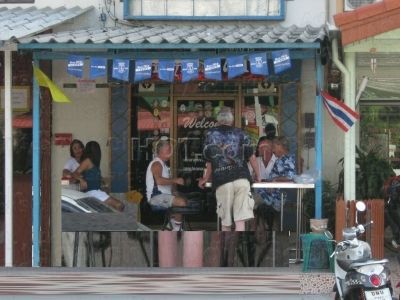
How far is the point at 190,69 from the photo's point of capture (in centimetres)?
950

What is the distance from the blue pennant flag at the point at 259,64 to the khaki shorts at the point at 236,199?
149cm

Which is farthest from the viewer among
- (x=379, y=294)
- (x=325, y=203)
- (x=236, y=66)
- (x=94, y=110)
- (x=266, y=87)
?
(x=94, y=110)

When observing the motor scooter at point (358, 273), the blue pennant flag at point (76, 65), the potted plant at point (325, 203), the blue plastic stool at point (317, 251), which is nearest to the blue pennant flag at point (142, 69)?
the blue pennant flag at point (76, 65)

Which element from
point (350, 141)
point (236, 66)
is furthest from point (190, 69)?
point (350, 141)

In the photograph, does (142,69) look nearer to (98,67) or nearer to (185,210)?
(98,67)

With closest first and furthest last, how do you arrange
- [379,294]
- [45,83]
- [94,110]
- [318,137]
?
[379,294] < [318,137] < [45,83] < [94,110]

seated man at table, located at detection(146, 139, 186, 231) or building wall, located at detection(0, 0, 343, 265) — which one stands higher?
building wall, located at detection(0, 0, 343, 265)

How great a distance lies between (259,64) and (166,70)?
1138 mm

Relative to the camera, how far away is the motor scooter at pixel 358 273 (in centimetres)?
683

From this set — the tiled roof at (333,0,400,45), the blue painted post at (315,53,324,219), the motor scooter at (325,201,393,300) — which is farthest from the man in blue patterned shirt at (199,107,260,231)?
the motor scooter at (325,201,393,300)

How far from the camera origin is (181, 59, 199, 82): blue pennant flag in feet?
31.2

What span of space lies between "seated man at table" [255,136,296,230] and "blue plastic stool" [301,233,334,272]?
129 centimetres

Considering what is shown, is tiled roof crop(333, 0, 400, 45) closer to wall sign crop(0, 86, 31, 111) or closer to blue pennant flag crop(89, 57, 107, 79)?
blue pennant flag crop(89, 57, 107, 79)

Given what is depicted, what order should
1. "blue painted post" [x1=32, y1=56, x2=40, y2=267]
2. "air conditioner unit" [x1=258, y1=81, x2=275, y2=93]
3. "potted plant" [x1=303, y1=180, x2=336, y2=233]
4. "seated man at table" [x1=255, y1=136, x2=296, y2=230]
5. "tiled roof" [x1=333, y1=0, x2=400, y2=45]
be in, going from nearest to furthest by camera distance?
"tiled roof" [x1=333, y1=0, x2=400, y2=45] → "blue painted post" [x1=32, y1=56, x2=40, y2=267] → "potted plant" [x1=303, y1=180, x2=336, y2=233] → "seated man at table" [x1=255, y1=136, x2=296, y2=230] → "air conditioner unit" [x1=258, y1=81, x2=275, y2=93]
